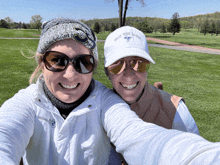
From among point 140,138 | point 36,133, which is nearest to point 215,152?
point 140,138

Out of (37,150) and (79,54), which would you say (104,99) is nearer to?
(79,54)

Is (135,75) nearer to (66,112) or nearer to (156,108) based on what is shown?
(156,108)

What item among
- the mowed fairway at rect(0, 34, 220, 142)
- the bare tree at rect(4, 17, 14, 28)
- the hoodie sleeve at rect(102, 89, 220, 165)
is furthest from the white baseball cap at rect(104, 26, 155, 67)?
the bare tree at rect(4, 17, 14, 28)

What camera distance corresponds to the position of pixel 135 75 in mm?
1562

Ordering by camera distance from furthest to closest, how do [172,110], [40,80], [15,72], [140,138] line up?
[15,72] < [172,110] < [40,80] < [140,138]

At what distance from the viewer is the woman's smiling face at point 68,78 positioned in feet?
4.19

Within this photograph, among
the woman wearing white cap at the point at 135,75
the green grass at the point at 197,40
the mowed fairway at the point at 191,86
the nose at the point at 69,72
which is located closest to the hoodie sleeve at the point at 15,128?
the nose at the point at 69,72

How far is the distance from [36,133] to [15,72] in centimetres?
733

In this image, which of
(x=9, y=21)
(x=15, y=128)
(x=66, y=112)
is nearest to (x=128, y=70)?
(x=66, y=112)

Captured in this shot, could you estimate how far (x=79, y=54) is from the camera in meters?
1.31

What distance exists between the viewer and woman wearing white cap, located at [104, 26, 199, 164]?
1.52 m

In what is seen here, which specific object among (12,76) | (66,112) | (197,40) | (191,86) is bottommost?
(191,86)

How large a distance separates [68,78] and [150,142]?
28.5 inches

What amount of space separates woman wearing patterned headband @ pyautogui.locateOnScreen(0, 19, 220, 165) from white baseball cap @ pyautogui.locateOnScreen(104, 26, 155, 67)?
0.19 meters
